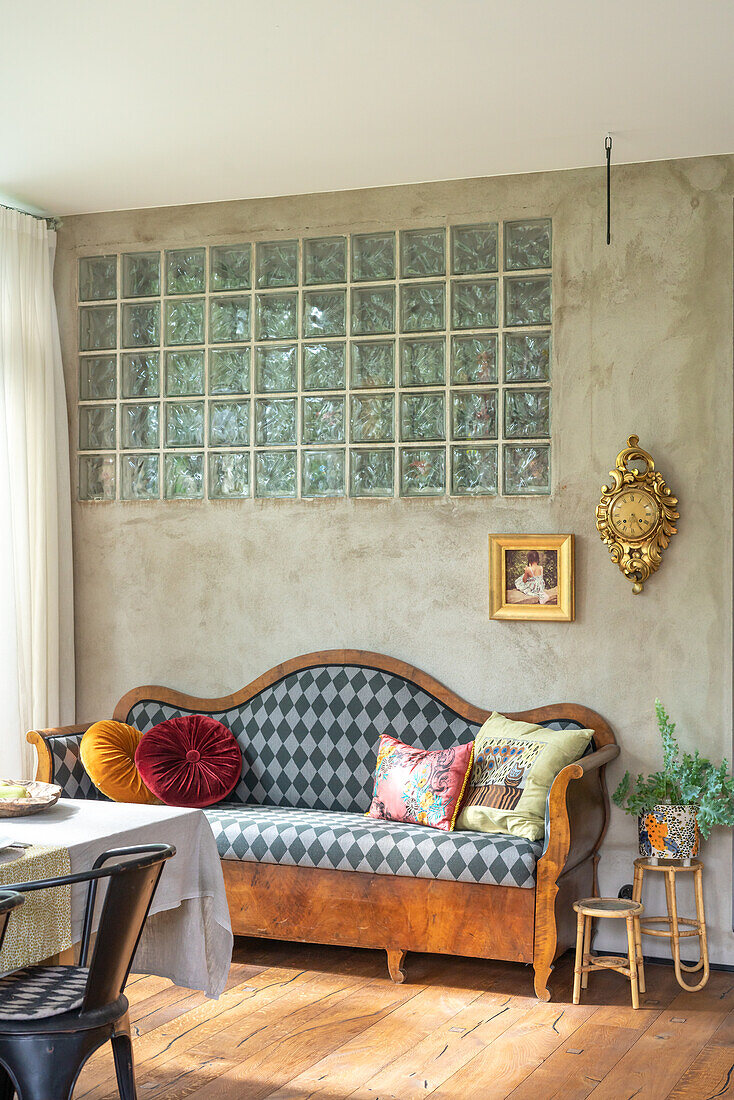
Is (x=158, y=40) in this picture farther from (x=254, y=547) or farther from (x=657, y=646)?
(x=657, y=646)

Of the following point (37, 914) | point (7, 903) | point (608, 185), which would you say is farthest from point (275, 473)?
point (7, 903)

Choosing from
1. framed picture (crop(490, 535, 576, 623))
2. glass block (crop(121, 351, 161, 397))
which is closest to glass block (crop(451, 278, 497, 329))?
framed picture (crop(490, 535, 576, 623))

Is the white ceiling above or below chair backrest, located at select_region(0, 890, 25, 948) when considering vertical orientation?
above

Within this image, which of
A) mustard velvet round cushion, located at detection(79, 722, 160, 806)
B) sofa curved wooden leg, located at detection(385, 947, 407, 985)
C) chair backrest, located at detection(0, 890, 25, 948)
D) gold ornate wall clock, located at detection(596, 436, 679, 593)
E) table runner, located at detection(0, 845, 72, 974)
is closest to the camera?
chair backrest, located at detection(0, 890, 25, 948)

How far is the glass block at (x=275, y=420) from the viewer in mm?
5039

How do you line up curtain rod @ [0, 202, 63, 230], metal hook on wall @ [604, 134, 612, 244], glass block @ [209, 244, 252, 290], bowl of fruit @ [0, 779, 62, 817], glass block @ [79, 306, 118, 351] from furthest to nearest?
glass block @ [79, 306, 118, 351]
curtain rod @ [0, 202, 63, 230]
glass block @ [209, 244, 252, 290]
metal hook on wall @ [604, 134, 612, 244]
bowl of fruit @ [0, 779, 62, 817]

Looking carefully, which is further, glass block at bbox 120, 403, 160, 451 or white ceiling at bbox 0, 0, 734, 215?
glass block at bbox 120, 403, 160, 451

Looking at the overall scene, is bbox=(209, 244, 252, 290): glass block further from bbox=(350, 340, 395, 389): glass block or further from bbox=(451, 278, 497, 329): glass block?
bbox=(451, 278, 497, 329): glass block

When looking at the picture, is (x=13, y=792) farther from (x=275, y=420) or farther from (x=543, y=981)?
(x=275, y=420)

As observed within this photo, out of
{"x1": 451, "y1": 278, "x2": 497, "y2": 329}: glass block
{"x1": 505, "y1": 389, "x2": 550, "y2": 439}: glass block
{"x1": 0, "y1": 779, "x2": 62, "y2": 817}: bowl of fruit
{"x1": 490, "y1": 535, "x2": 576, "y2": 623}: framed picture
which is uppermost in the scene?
{"x1": 451, "y1": 278, "x2": 497, "y2": 329}: glass block

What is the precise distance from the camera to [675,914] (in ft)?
13.5

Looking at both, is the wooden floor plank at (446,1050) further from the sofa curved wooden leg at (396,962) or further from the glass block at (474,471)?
the glass block at (474,471)

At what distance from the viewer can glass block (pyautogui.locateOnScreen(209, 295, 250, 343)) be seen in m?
5.10

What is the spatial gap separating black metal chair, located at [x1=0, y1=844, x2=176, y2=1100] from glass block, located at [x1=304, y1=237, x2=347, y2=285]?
3.13 m
